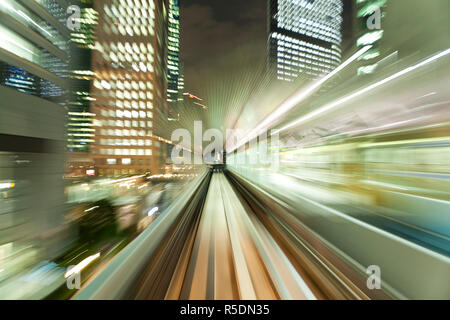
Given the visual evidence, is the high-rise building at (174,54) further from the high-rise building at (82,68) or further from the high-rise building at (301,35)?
the high-rise building at (301,35)

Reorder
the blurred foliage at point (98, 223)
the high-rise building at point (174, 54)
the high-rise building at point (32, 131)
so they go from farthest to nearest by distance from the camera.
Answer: the high-rise building at point (174, 54), the blurred foliage at point (98, 223), the high-rise building at point (32, 131)

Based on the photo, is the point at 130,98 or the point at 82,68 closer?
the point at 82,68

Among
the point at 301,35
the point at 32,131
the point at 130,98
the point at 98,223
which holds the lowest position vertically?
the point at 98,223

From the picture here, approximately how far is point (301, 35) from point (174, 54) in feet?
294

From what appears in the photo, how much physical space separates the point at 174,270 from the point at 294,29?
11709 mm

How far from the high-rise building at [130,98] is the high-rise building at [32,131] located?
75.8 feet

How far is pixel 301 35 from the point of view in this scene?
8891 millimetres

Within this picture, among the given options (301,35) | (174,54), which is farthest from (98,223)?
(174,54)

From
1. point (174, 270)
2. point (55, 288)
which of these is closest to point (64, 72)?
point (55, 288)

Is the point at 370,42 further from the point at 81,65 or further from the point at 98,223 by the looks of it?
the point at 81,65

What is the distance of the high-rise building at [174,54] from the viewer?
7369cm

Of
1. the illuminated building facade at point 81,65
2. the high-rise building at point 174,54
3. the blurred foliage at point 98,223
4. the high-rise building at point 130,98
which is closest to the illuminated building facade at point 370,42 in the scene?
the blurred foliage at point 98,223

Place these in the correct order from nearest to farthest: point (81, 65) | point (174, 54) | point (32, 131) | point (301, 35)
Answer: point (32, 131)
point (81, 65)
point (301, 35)
point (174, 54)
